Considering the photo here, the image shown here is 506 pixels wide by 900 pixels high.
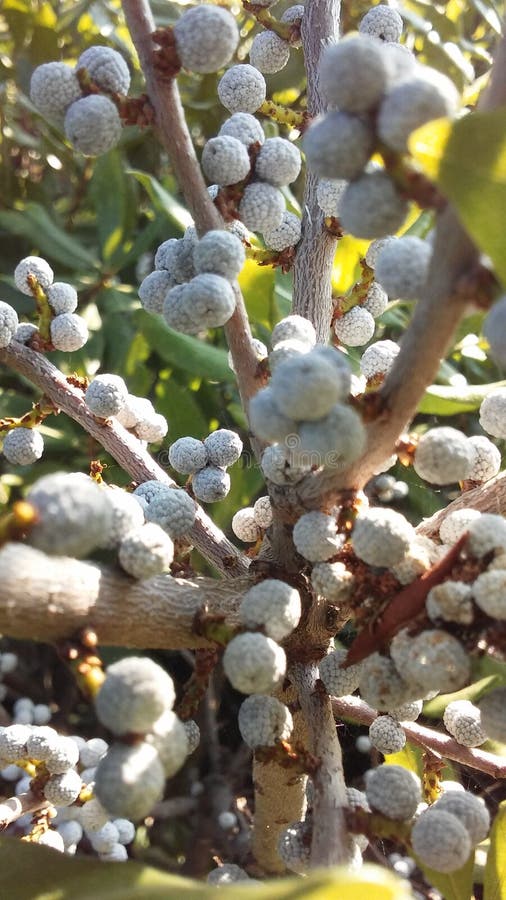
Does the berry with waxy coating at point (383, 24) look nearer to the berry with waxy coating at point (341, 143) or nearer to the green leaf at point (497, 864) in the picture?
the berry with waxy coating at point (341, 143)

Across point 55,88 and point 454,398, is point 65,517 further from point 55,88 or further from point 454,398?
point 454,398

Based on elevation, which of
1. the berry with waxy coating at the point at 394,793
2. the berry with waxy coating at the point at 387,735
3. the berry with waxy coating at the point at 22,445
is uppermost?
the berry with waxy coating at the point at 22,445

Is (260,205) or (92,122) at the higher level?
(92,122)

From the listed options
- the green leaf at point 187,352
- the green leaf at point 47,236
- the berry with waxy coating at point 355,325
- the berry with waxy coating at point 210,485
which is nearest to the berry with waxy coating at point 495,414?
the berry with waxy coating at point 355,325

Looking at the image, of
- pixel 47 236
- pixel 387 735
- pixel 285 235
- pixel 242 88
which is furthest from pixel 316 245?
pixel 47 236

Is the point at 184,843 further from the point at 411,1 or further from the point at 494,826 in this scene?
the point at 411,1

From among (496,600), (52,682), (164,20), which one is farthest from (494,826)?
(164,20)

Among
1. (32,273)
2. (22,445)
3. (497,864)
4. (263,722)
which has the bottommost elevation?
(497,864)
